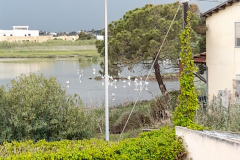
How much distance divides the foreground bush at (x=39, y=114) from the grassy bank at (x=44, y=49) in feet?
83.7

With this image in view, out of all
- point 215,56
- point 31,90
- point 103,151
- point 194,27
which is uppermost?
point 194,27

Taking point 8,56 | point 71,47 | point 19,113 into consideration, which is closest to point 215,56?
point 19,113

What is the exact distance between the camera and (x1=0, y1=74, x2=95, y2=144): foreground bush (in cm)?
1033

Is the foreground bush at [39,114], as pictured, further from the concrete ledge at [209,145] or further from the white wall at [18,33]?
the white wall at [18,33]

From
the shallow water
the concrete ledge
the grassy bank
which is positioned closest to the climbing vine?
the concrete ledge

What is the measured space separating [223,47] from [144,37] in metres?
5.22

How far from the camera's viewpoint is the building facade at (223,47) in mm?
12430

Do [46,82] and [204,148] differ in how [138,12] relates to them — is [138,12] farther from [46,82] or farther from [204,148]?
[204,148]

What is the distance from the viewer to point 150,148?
6688 mm

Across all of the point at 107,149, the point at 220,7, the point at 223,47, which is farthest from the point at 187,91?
the point at 220,7

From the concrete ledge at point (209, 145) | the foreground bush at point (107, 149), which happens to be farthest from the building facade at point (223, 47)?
the foreground bush at point (107, 149)

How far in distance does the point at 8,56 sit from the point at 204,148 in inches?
1458

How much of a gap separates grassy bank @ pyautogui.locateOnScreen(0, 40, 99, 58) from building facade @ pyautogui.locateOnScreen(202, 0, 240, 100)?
77.7 ft

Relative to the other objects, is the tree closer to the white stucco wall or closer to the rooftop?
the white stucco wall
